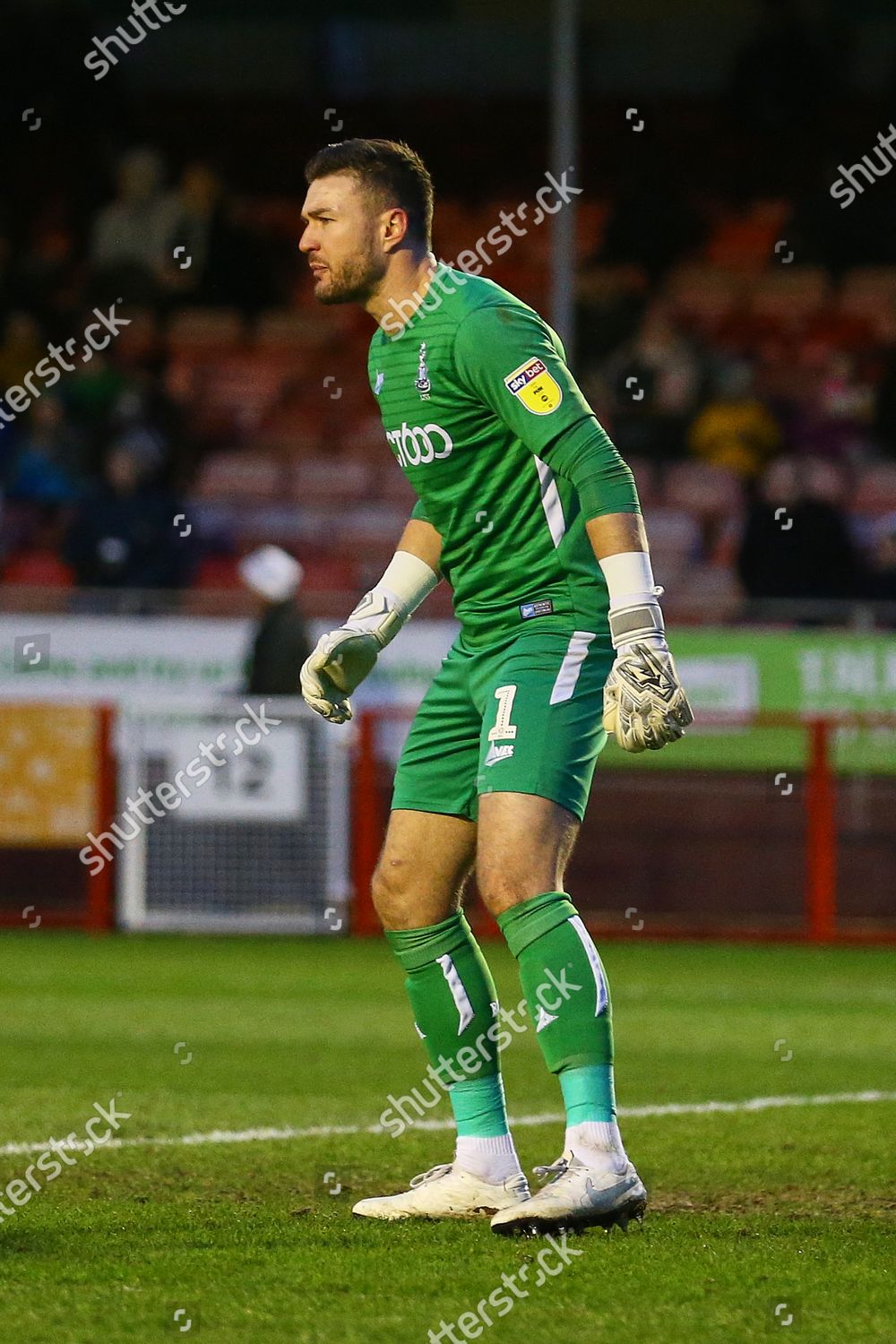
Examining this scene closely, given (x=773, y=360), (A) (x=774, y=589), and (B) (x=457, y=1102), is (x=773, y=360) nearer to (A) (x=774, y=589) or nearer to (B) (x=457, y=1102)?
(A) (x=774, y=589)

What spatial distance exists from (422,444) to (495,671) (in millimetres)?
524

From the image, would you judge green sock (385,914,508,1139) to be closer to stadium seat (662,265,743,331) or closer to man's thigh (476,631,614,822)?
man's thigh (476,631,614,822)

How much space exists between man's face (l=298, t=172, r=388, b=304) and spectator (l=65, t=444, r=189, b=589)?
9.97 metres

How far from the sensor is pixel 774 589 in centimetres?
1476

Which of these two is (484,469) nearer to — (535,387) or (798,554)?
(535,387)

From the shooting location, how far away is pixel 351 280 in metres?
5.05

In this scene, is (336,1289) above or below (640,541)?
below

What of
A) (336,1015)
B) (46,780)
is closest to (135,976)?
(336,1015)

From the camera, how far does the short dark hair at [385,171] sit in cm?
504

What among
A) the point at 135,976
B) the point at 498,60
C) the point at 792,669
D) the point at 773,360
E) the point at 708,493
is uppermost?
the point at 498,60

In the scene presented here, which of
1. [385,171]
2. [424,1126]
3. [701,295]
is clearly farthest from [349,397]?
[385,171]

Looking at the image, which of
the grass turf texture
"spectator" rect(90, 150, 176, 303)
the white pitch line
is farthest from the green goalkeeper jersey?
"spectator" rect(90, 150, 176, 303)

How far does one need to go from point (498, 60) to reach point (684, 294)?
5.03 metres

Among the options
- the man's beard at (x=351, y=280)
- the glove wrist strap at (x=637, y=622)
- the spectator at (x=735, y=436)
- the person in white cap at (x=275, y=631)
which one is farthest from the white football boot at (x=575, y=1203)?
the spectator at (x=735, y=436)
